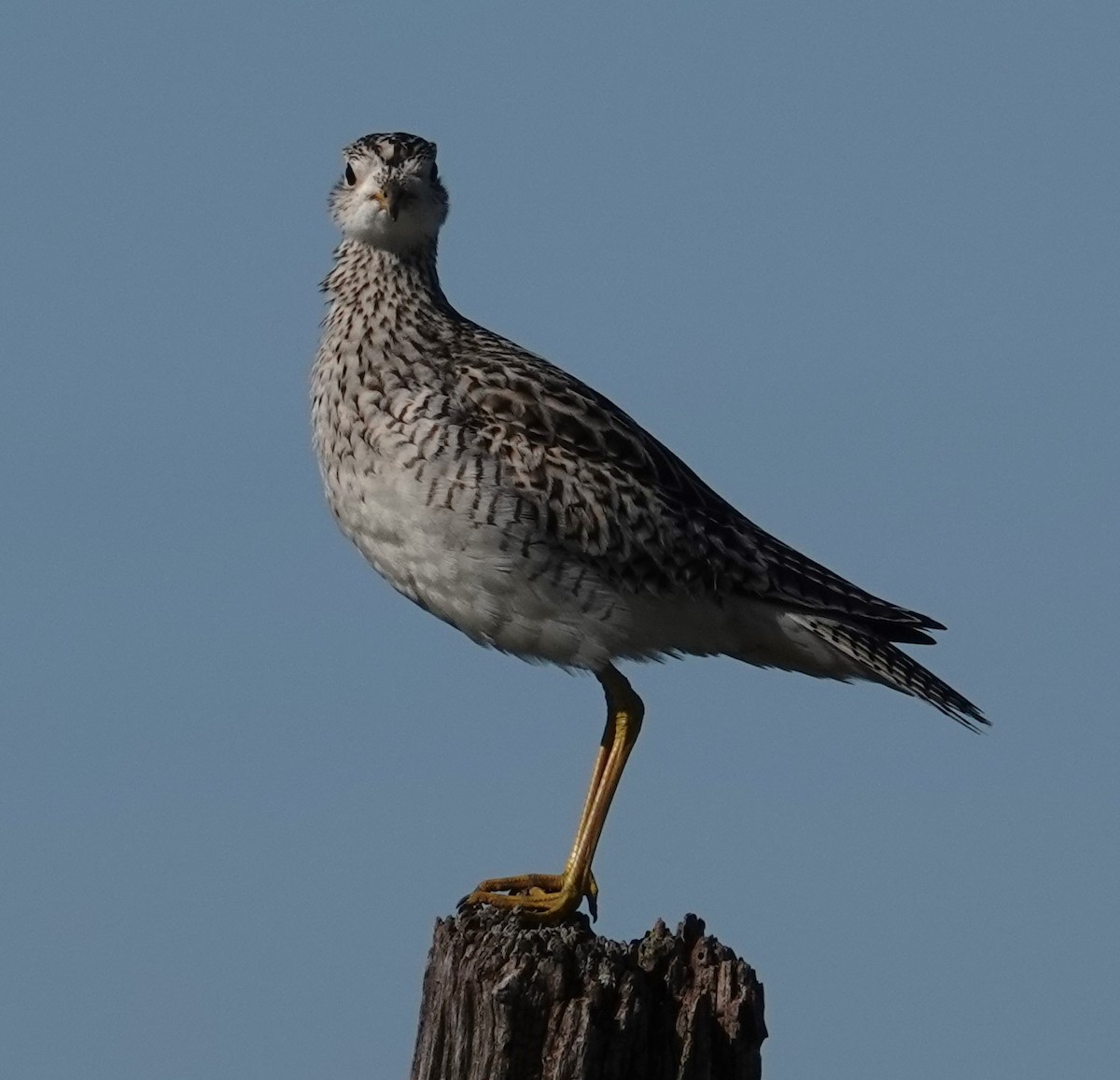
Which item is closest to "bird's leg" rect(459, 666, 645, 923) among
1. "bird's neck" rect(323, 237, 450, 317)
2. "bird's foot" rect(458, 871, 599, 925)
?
"bird's foot" rect(458, 871, 599, 925)

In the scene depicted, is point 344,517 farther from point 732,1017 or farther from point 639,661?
point 732,1017

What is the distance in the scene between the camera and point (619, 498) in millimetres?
15008

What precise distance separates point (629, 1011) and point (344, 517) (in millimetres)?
5075

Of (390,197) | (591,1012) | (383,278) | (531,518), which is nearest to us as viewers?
(591,1012)

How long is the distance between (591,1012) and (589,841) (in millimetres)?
4551

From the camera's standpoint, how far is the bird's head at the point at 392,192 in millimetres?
15992

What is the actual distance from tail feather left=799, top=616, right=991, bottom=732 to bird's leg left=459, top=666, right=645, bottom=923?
4.26 feet

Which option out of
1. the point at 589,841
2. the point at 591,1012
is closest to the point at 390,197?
the point at 589,841

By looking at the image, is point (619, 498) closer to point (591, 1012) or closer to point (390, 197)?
point (390, 197)

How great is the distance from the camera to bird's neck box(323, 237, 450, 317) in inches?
627

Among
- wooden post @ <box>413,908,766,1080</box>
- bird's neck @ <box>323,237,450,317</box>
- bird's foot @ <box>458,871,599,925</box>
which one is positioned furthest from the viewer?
bird's neck @ <box>323,237,450,317</box>

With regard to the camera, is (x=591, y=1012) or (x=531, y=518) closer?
(x=591, y=1012)

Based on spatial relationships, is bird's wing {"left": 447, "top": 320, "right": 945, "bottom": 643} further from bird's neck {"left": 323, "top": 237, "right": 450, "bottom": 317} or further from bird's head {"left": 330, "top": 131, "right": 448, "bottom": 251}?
bird's head {"left": 330, "top": 131, "right": 448, "bottom": 251}

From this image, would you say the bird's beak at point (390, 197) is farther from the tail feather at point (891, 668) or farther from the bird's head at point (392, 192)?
the tail feather at point (891, 668)
